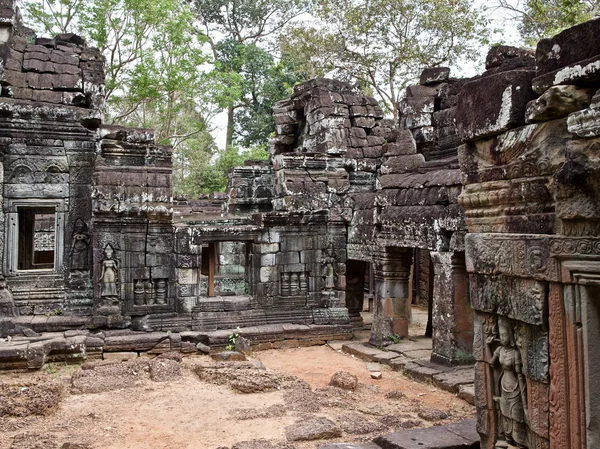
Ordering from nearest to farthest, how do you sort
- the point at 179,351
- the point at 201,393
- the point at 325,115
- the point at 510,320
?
the point at 510,320
the point at 201,393
the point at 179,351
the point at 325,115

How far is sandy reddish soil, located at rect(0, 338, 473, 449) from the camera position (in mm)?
6020

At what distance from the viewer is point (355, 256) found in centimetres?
1181

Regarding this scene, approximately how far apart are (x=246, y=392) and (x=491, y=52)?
615cm

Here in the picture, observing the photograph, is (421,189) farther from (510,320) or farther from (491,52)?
(510,320)

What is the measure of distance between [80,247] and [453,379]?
7.55 m

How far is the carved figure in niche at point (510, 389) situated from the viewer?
3695 millimetres

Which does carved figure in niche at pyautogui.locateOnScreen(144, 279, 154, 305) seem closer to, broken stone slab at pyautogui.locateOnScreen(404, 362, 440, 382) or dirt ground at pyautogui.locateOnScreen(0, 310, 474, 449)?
dirt ground at pyautogui.locateOnScreen(0, 310, 474, 449)

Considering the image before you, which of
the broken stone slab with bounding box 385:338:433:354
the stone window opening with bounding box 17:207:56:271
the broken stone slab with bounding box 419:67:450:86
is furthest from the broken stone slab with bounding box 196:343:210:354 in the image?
the broken stone slab with bounding box 419:67:450:86

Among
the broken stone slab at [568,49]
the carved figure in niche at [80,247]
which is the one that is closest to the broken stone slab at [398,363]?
the carved figure in niche at [80,247]

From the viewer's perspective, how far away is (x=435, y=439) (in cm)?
Result: 460

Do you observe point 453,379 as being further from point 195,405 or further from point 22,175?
point 22,175

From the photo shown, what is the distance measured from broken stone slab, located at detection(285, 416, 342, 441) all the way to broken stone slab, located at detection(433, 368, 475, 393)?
2.24 metres

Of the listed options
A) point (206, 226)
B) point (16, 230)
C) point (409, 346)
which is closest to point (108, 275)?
point (206, 226)

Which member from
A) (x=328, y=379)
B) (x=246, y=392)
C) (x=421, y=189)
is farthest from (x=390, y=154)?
(x=246, y=392)
